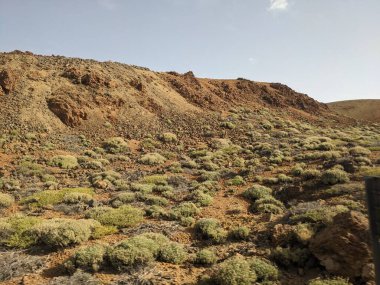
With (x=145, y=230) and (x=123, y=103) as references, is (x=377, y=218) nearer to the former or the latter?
(x=145, y=230)

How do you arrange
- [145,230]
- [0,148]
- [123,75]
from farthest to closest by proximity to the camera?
[123,75] → [0,148] → [145,230]

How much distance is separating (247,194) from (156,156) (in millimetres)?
13093

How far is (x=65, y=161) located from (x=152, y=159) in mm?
7106

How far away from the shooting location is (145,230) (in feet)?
42.7

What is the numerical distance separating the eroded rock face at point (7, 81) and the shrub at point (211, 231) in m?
32.8

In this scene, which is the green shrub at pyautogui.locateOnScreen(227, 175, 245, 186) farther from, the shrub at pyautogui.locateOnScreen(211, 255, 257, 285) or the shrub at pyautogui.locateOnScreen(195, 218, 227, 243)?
the shrub at pyautogui.locateOnScreen(211, 255, 257, 285)

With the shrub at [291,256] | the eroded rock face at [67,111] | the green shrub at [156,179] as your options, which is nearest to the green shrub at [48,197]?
the green shrub at [156,179]

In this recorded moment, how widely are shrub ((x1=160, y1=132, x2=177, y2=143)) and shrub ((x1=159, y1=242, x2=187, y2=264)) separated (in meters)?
25.8

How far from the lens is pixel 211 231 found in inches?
485

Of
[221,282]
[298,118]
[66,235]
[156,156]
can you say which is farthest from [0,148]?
[298,118]

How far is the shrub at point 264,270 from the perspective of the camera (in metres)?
9.03

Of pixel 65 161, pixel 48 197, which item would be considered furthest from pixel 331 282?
pixel 65 161

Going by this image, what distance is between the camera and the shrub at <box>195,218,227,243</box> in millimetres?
12054

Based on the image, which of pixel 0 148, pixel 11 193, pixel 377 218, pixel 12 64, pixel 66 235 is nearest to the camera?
pixel 377 218
